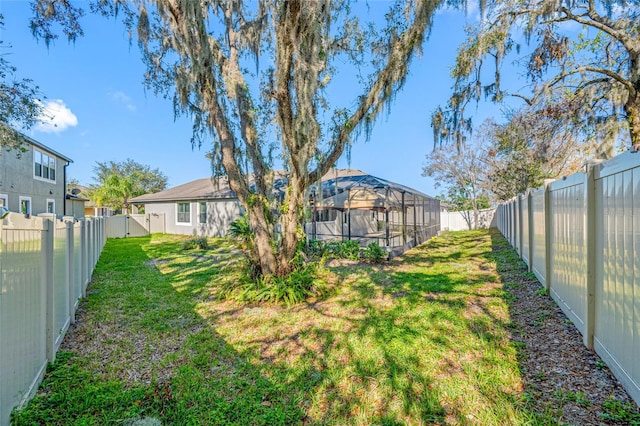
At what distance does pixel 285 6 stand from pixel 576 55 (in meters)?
8.81

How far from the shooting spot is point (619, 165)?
224cm

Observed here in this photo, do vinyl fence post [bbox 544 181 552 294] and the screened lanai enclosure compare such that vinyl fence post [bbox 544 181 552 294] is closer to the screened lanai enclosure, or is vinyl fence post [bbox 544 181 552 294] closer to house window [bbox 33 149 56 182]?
the screened lanai enclosure

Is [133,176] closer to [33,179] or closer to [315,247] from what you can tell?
[33,179]

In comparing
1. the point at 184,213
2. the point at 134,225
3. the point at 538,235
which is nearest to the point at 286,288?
the point at 538,235

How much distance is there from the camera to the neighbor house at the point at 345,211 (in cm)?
1041

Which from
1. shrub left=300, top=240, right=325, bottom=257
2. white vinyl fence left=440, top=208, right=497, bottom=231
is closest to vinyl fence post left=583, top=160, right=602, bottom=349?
shrub left=300, top=240, right=325, bottom=257

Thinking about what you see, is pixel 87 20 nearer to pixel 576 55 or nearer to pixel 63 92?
pixel 63 92

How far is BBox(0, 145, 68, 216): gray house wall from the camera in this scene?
12.7 meters

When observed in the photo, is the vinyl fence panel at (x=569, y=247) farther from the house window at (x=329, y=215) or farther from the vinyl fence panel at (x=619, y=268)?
the house window at (x=329, y=215)

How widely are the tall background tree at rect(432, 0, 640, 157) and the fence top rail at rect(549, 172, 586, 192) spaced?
444 centimetres

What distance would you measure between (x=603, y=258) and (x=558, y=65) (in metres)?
8.72

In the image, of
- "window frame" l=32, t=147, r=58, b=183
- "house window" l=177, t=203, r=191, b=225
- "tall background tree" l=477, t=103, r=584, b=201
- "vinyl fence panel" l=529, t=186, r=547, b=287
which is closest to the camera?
"vinyl fence panel" l=529, t=186, r=547, b=287

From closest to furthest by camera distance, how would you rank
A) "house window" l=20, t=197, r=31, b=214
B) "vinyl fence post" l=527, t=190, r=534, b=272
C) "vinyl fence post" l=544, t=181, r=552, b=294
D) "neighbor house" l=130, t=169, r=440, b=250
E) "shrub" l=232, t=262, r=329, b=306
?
"vinyl fence post" l=544, t=181, r=552, b=294 → "shrub" l=232, t=262, r=329, b=306 → "vinyl fence post" l=527, t=190, r=534, b=272 → "neighbor house" l=130, t=169, r=440, b=250 → "house window" l=20, t=197, r=31, b=214

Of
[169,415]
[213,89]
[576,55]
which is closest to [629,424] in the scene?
[169,415]
